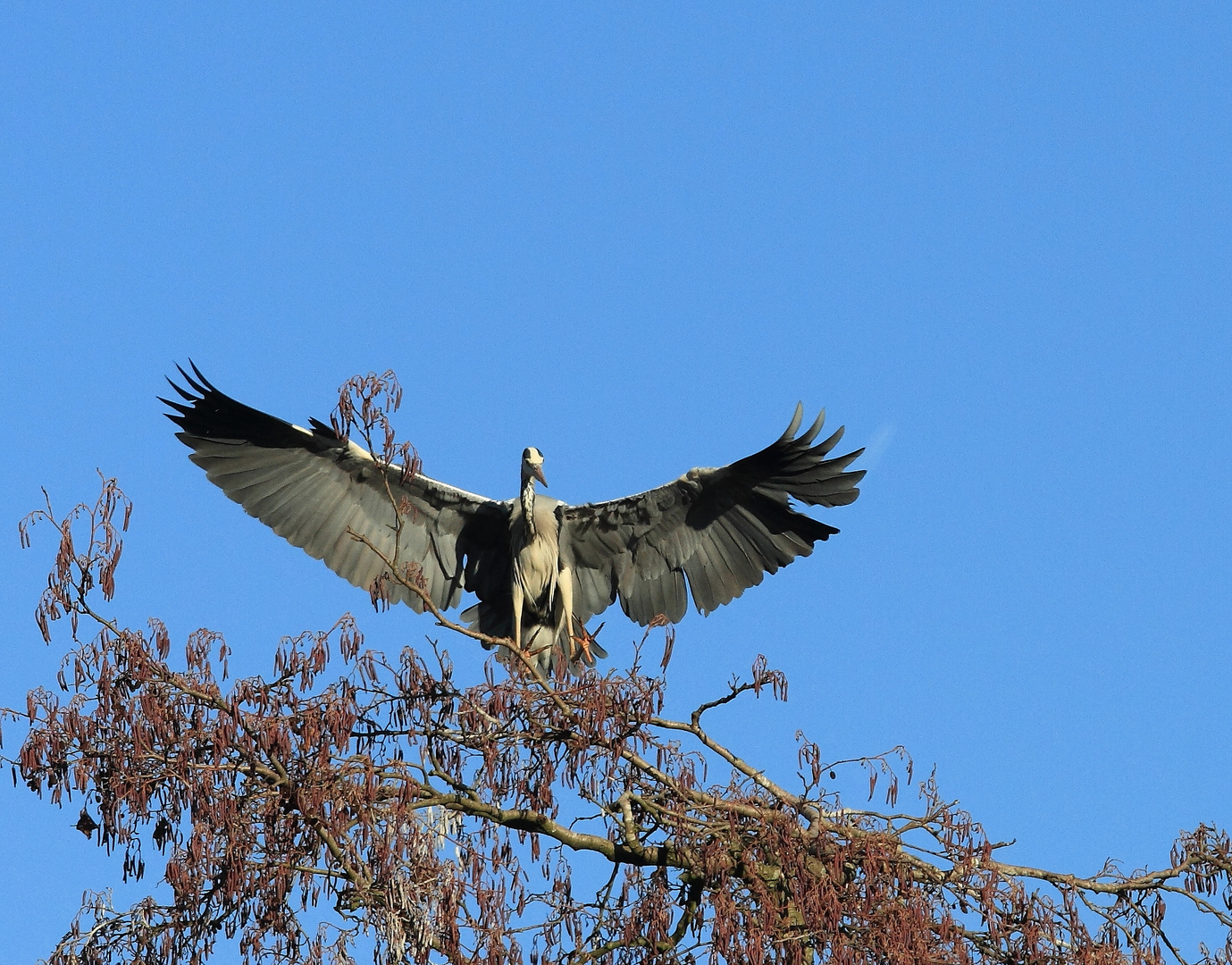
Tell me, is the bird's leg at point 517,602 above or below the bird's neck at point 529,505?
below

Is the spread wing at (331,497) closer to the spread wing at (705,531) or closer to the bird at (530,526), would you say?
the bird at (530,526)

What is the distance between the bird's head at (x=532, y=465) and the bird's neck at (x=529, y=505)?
3 cm

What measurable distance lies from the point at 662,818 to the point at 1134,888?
2114 mm

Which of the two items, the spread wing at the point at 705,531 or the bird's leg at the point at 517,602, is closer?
the spread wing at the point at 705,531

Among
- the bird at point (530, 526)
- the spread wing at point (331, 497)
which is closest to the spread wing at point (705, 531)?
the bird at point (530, 526)

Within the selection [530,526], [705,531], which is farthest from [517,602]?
[705,531]

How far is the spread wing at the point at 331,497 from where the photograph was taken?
11.6 metres

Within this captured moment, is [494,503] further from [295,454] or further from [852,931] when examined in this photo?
[852,931]

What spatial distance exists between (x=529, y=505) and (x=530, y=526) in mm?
143

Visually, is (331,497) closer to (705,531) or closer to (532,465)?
(532,465)

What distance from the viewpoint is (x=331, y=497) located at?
11.9 meters

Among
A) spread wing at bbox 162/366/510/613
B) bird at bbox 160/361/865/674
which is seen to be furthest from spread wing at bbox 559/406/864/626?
spread wing at bbox 162/366/510/613

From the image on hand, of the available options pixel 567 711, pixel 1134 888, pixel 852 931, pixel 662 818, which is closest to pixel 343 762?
pixel 567 711

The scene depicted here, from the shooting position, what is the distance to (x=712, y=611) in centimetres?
1176
